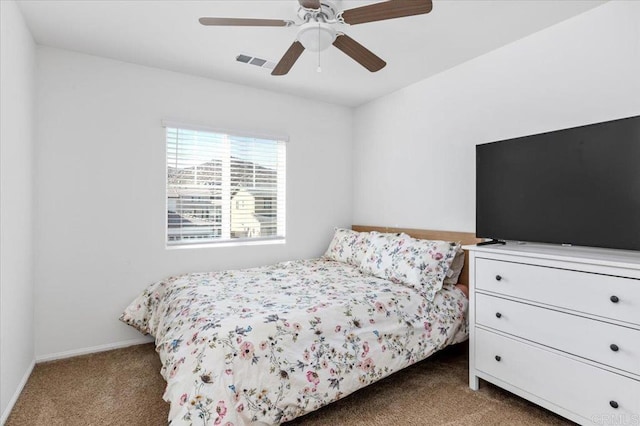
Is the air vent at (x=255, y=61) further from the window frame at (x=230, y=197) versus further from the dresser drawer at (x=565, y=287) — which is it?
the dresser drawer at (x=565, y=287)

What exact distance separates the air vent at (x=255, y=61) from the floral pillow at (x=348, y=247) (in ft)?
5.86

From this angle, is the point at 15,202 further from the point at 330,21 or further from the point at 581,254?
the point at 581,254

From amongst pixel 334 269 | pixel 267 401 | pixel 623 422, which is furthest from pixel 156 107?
pixel 623 422

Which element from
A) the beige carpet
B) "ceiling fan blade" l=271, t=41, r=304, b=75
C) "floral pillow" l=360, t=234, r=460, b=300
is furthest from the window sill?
"ceiling fan blade" l=271, t=41, r=304, b=75

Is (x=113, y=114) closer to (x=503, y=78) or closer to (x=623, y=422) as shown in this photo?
(x=503, y=78)

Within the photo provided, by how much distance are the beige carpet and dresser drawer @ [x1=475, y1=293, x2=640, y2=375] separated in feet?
1.47

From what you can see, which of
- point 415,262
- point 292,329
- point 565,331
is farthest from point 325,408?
point 565,331

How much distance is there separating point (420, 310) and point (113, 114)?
287cm

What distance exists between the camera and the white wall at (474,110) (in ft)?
6.51

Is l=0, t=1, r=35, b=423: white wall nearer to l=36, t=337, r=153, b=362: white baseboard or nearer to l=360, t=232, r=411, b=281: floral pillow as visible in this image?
l=36, t=337, r=153, b=362: white baseboard

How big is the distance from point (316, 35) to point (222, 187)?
1.91 m

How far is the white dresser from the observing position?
1.51m

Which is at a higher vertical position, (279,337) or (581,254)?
(581,254)

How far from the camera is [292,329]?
172 cm
